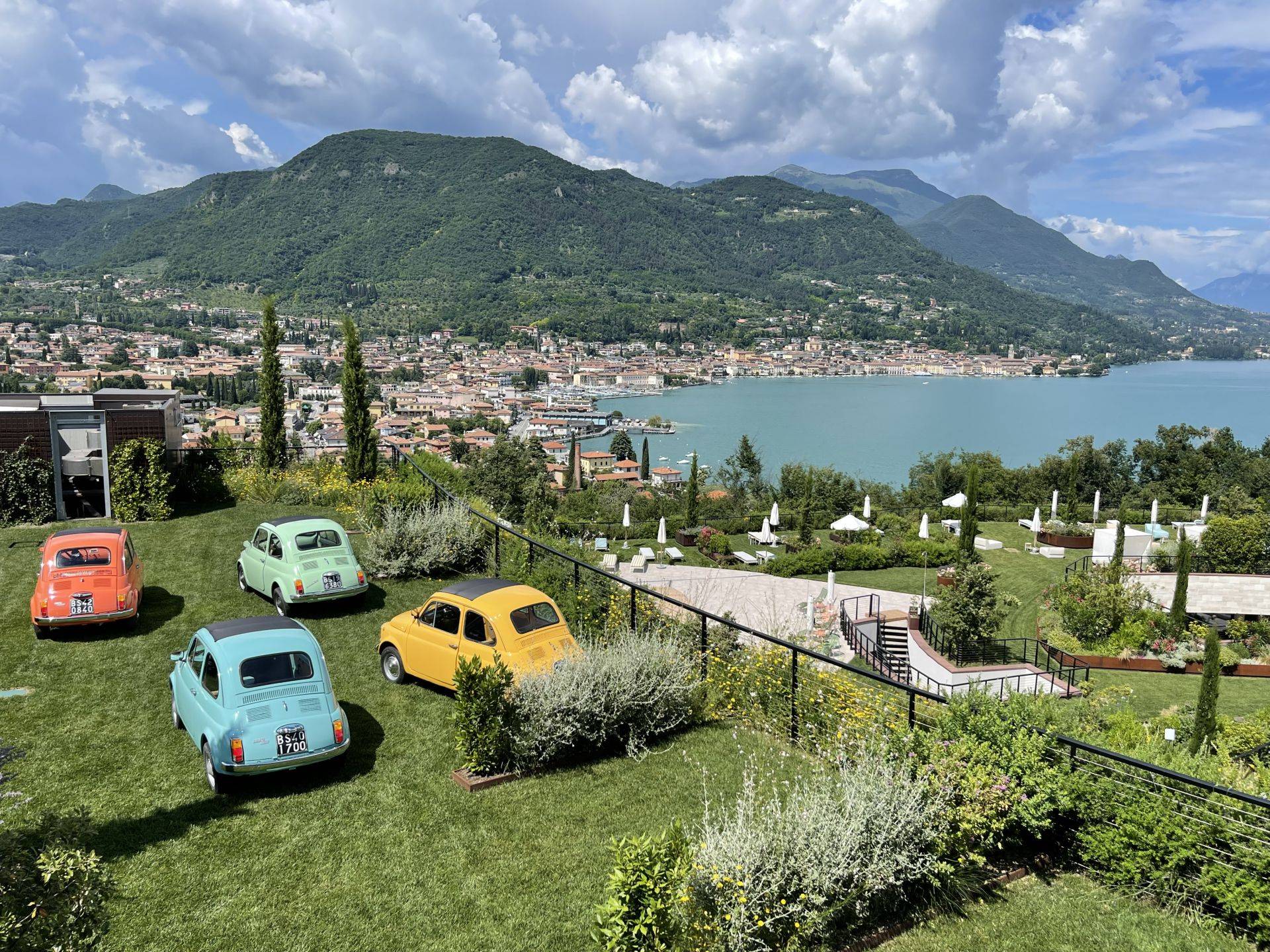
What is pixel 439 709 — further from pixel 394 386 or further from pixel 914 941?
pixel 394 386

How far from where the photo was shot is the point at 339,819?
16.4 feet

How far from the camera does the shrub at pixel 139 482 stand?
43.2 feet

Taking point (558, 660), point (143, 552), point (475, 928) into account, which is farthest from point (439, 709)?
point (143, 552)

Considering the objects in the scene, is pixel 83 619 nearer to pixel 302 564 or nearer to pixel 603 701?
pixel 302 564

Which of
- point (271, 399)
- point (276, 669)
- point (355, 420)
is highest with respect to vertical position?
point (271, 399)

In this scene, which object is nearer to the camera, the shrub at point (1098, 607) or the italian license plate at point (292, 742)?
the italian license plate at point (292, 742)

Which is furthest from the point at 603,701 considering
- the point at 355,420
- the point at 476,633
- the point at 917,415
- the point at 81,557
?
the point at 917,415

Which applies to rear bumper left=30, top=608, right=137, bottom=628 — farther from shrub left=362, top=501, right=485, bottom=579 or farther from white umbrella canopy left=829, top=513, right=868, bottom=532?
white umbrella canopy left=829, top=513, right=868, bottom=532

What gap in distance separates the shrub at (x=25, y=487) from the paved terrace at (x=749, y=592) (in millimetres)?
10951

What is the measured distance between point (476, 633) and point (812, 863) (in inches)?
154

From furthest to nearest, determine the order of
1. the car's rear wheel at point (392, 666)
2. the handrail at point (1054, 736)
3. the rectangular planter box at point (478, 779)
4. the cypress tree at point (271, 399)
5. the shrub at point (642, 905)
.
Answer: the cypress tree at point (271, 399) < the car's rear wheel at point (392, 666) < the rectangular planter box at point (478, 779) < the handrail at point (1054, 736) < the shrub at point (642, 905)

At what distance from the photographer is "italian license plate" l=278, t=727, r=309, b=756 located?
5.21m

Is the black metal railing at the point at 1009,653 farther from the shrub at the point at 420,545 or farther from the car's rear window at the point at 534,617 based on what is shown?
the car's rear window at the point at 534,617

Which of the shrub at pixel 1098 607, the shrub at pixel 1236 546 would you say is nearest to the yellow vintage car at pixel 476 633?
the shrub at pixel 1098 607
